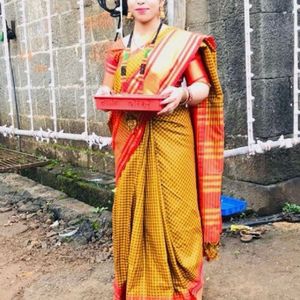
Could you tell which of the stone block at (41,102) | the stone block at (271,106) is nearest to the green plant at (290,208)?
the stone block at (271,106)

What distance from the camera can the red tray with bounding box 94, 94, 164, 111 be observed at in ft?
6.66

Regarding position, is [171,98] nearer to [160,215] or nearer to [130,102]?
[130,102]

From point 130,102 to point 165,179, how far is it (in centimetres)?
37

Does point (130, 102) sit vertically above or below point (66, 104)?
→ above

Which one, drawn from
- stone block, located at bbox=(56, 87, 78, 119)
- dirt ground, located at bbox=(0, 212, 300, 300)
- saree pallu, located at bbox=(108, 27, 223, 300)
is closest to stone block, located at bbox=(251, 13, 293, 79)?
dirt ground, located at bbox=(0, 212, 300, 300)

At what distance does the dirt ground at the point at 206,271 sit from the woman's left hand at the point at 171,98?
1083mm

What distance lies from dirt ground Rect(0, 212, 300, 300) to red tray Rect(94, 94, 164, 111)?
1.11 m

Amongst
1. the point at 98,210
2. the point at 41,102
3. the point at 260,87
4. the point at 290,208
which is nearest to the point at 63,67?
the point at 41,102

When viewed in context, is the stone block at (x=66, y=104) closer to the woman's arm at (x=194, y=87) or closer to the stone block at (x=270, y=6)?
the stone block at (x=270, y=6)

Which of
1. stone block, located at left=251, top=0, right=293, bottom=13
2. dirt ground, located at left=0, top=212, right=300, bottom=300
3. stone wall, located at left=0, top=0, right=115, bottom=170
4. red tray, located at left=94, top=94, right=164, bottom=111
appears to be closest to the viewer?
red tray, located at left=94, top=94, right=164, bottom=111

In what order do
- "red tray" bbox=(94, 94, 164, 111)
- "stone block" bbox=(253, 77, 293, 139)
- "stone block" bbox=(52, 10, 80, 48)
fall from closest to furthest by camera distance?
"red tray" bbox=(94, 94, 164, 111)
"stone block" bbox=(253, 77, 293, 139)
"stone block" bbox=(52, 10, 80, 48)

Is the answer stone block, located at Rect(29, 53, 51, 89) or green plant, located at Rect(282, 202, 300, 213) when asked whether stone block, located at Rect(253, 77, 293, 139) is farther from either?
stone block, located at Rect(29, 53, 51, 89)

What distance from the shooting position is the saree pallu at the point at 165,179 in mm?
2184

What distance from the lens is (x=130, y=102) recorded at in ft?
6.84
